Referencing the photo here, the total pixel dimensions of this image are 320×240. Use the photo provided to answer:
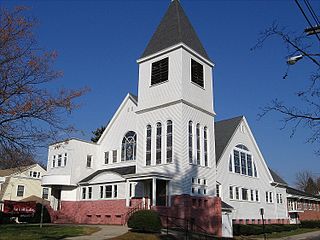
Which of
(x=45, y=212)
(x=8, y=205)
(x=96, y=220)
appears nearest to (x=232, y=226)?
(x=96, y=220)

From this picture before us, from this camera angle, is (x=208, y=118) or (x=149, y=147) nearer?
(x=149, y=147)

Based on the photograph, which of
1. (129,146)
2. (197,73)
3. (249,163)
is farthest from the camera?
(249,163)

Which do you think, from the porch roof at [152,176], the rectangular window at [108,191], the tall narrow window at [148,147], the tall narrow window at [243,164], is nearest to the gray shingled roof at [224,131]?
the tall narrow window at [243,164]

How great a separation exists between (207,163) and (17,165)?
54.1 ft

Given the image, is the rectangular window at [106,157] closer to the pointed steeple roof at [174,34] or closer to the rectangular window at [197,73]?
the pointed steeple roof at [174,34]

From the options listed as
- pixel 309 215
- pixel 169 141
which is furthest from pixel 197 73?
pixel 309 215

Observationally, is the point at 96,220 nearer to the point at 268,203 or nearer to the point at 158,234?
the point at 158,234

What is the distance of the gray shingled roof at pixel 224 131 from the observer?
3578 centimetres

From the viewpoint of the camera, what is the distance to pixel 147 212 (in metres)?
21.6

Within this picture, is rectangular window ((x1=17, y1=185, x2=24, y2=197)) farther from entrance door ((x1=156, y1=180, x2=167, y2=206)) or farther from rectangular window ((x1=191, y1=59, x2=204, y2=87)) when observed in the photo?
rectangular window ((x1=191, y1=59, x2=204, y2=87))

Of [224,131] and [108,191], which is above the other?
[224,131]

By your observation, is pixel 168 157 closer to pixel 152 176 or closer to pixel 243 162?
pixel 152 176

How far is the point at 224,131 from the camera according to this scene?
39.1 meters

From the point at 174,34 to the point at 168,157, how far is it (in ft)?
37.5
